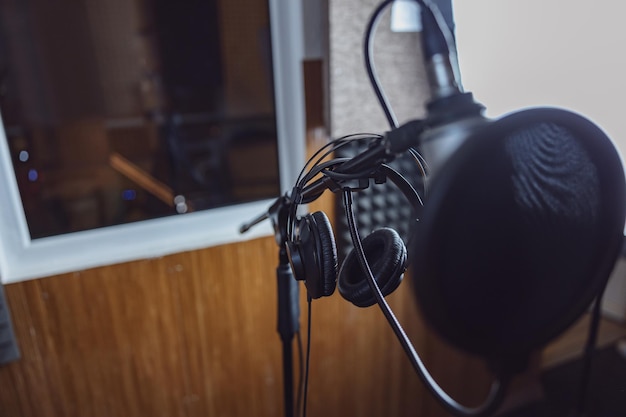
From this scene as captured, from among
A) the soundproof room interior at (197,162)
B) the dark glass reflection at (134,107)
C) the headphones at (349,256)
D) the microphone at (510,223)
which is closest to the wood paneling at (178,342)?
the soundproof room interior at (197,162)

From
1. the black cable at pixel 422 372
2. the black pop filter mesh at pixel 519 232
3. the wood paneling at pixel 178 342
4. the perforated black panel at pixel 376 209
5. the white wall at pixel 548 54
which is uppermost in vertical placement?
the white wall at pixel 548 54

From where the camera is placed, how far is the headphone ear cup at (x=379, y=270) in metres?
0.66

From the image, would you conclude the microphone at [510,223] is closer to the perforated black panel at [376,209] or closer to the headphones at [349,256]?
the headphones at [349,256]

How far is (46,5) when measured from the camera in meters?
1.14

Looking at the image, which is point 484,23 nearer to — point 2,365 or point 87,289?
point 87,289

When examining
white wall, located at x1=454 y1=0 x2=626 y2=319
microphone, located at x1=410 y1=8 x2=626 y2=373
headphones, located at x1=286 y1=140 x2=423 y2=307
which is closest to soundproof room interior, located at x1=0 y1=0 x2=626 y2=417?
white wall, located at x1=454 y1=0 x2=626 y2=319

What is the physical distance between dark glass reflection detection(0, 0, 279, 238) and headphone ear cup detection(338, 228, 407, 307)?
31.8 inches

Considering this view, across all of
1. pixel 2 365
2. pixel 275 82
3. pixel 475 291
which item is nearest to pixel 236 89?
pixel 275 82

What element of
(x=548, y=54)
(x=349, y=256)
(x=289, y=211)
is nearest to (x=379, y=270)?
(x=349, y=256)

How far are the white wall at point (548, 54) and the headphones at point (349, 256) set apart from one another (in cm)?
68

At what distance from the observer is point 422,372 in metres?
0.55

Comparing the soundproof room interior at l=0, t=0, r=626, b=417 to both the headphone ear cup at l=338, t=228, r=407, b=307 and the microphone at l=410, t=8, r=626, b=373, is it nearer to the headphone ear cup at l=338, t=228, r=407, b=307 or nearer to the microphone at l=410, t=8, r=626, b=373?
the headphone ear cup at l=338, t=228, r=407, b=307

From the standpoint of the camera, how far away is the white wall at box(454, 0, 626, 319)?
3.92 feet

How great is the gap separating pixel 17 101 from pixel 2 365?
0.70m
